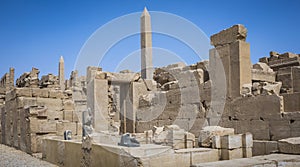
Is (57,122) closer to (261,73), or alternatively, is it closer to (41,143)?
(41,143)

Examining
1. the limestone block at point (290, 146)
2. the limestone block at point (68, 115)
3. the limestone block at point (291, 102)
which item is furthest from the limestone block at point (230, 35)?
the limestone block at point (68, 115)

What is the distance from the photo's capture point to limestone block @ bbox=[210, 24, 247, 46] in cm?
956

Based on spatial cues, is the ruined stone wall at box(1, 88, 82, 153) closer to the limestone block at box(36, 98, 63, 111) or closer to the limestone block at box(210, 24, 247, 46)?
the limestone block at box(36, 98, 63, 111)

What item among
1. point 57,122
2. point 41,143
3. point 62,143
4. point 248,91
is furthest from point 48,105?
point 248,91

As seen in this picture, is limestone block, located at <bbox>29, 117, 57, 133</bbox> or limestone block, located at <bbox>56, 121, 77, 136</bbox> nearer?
limestone block, located at <bbox>29, 117, 57, 133</bbox>

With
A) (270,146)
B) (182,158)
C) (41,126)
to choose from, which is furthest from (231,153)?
(41,126)

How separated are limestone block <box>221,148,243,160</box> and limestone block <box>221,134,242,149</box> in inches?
3.0

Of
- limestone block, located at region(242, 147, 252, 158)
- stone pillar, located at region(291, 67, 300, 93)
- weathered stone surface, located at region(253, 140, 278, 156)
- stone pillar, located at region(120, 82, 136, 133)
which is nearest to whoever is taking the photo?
limestone block, located at region(242, 147, 252, 158)

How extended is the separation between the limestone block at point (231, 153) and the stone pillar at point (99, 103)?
8.29m

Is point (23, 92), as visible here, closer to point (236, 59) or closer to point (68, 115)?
point (68, 115)

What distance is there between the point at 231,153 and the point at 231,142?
208mm

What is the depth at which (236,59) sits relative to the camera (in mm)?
9555

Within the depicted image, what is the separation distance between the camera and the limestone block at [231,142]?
5949 millimetres

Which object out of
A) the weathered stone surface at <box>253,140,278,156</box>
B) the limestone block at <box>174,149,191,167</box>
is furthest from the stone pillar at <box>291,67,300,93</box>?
the limestone block at <box>174,149,191,167</box>
